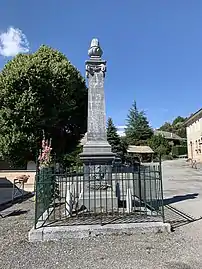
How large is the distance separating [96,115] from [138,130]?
43.0m

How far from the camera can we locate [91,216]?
6031 mm

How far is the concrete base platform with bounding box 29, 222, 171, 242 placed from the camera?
4.78 meters

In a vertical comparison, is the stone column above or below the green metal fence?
above

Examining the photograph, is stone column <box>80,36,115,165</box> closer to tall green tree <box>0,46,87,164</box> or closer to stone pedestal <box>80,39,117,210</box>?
stone pedestal <box>80,39,117,210</box>

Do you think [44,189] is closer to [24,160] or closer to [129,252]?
[129,252]

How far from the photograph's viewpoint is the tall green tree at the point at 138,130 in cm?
4878

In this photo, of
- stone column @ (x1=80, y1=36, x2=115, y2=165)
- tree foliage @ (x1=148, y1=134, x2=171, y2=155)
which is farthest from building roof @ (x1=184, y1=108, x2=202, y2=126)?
stone column @ (x1=80, y1=36, x2=115, y2=165)

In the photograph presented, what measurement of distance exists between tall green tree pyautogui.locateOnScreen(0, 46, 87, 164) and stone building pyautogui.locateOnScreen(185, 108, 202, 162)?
19797mm

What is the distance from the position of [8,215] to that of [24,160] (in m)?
9.83

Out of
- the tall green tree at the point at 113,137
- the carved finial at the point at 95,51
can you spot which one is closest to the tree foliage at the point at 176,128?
the tall green tree at the point at 113,137

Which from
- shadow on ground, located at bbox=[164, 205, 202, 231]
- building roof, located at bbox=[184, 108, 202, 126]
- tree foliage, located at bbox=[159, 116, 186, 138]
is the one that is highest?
tree foliage, located at bbox=[159, 116, 186, 138]

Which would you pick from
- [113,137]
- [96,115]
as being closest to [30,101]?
[96,115]

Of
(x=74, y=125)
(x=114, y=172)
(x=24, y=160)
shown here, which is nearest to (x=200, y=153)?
(x=74, y=125)

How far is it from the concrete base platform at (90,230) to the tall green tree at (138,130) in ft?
137
